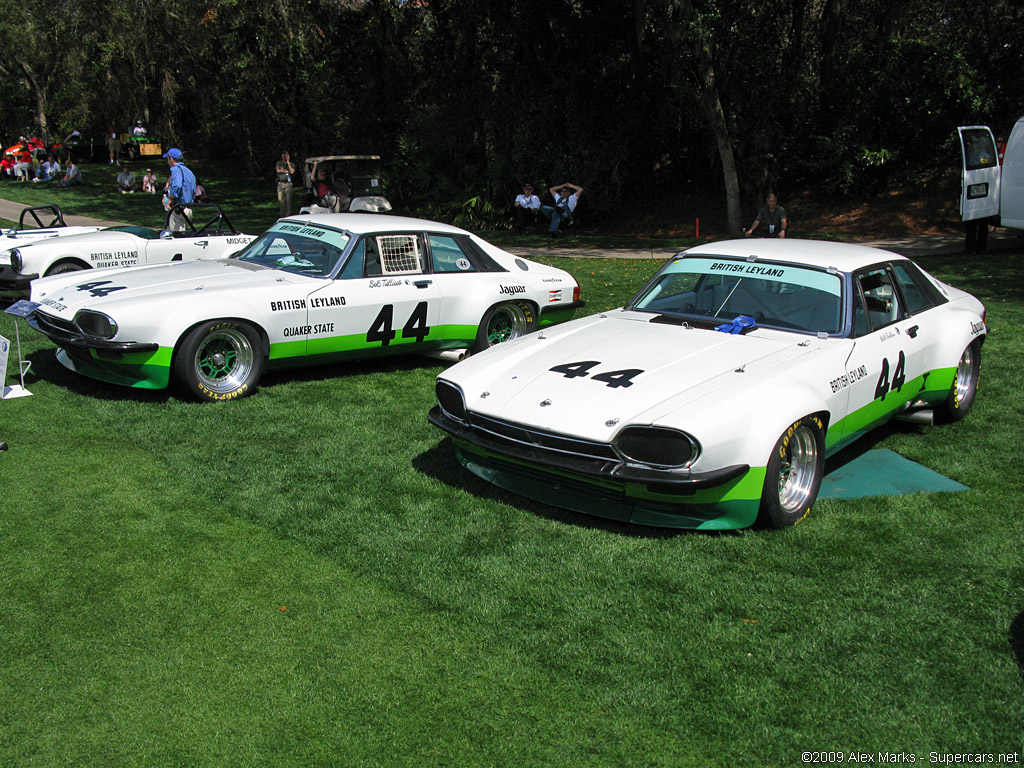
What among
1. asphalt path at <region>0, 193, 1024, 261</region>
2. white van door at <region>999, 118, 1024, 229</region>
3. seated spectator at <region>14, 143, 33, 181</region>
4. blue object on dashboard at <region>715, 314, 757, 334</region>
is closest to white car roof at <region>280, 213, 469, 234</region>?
blue object on dashboard at <region>715, 314, 757, 334</region>

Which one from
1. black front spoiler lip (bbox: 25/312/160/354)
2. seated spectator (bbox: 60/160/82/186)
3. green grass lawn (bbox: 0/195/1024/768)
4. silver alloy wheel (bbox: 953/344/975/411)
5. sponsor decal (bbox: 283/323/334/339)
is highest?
seated spectator (bbox: 60/160/82/186)

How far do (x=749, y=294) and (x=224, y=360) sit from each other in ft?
12.8

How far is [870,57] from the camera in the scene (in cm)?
1972

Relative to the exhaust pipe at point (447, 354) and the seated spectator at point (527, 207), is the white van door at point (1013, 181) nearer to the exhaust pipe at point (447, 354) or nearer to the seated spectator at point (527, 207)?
the seated spectator at point (527, 207)

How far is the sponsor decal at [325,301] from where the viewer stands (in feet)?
23.5

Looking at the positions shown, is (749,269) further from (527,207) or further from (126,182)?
(126,182)

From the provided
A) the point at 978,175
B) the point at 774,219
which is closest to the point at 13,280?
the point at 774,219

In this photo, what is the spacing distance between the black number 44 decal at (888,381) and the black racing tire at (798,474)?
31.7 inches

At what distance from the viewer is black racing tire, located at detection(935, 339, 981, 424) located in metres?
6.47

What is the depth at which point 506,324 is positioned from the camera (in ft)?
28.1

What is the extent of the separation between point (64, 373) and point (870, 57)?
18177 millimetres

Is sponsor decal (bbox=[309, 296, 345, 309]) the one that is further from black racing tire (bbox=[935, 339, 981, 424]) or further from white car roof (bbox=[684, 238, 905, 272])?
black racing tire (bbox=[935, 339, 981, 424])

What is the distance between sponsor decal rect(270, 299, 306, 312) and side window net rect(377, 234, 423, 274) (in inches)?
34.5

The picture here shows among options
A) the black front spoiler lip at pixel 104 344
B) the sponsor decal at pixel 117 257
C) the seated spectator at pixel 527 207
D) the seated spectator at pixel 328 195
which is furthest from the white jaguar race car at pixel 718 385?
the seated spectator at pixel 527 207
